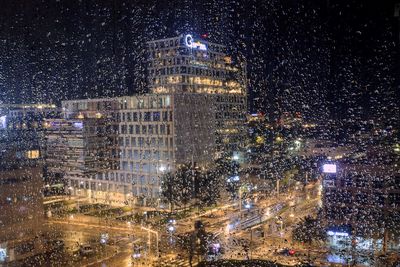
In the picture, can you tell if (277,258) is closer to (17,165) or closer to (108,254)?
(108,254)

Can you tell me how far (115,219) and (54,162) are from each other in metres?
8.57

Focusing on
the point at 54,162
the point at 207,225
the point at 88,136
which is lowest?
the point at 207,225

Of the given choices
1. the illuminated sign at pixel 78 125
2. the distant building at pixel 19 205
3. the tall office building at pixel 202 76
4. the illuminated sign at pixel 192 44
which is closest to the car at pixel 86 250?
the distant building at pixel 19 205

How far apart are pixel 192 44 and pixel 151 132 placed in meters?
9.74

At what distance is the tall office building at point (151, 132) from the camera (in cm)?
2562

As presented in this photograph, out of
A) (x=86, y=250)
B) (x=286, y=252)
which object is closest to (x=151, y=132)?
(x=86, y=250)

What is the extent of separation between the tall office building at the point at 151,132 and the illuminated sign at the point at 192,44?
0.25 feet

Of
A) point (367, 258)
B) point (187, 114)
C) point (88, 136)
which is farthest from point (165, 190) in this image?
point (367, 258)

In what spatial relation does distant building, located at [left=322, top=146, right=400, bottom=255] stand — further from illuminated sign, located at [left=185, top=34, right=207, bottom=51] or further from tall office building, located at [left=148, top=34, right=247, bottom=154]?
illuminated sign, located at [left=185, top=34, right=207, bottom=51]

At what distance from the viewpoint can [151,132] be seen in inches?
1027

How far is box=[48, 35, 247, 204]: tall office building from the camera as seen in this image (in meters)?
25.6

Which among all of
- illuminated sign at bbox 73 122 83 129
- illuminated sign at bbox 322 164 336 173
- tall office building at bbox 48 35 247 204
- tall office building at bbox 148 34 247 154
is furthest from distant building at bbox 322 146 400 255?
illuminated sign at bbox 73 122 83 129

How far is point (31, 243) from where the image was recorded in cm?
1688

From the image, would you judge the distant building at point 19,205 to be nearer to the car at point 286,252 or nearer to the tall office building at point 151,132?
the tall office building at point 151,132
